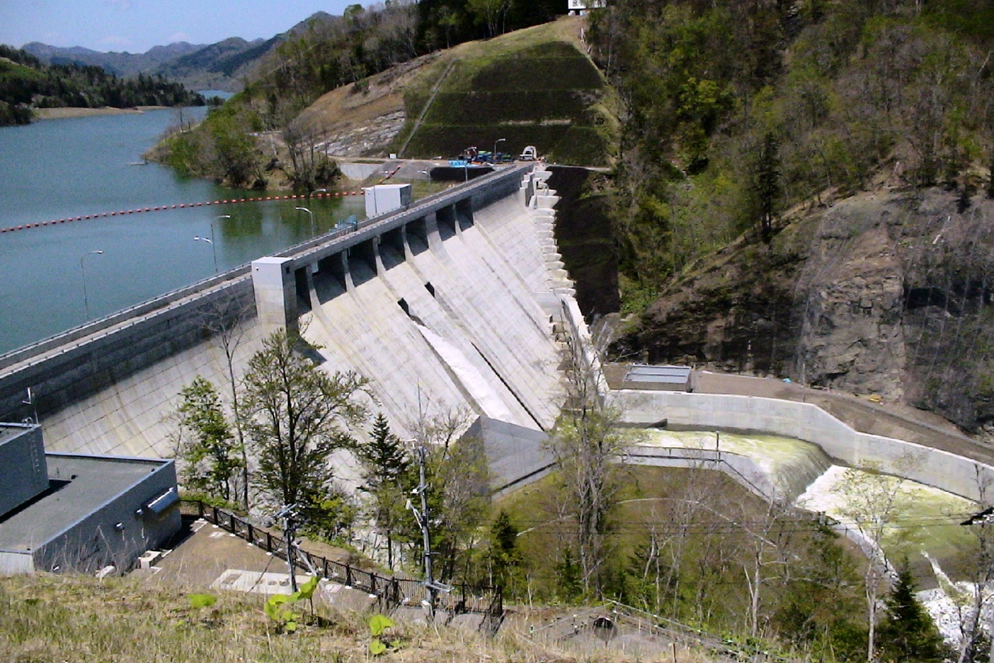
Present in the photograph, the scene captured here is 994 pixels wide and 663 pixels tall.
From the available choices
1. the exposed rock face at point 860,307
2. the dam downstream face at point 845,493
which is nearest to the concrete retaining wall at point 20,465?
the dam downstream face at point 845,493

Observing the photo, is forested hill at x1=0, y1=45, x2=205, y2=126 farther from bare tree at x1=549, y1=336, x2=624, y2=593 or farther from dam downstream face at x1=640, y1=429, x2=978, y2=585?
bare tree at x1=549, y1=336, x2=624, y2=593

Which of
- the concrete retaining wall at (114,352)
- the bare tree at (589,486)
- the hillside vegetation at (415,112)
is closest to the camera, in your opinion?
the concrete retaining wall at (114,352)

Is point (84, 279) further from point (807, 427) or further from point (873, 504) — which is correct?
point (873, 504)

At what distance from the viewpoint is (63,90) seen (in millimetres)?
159875

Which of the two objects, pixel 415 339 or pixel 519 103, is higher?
pixel 519 103

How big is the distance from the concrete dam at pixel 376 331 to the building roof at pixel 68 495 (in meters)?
1.68

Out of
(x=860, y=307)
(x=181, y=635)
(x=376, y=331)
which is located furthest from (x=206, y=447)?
(x=860, y=307)

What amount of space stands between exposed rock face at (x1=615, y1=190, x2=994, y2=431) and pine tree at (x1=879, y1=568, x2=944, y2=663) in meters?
16.6

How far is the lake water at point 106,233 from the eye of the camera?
37.2m

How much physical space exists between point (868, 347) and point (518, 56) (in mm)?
45960

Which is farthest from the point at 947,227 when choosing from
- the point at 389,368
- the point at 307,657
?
the point at 307,657

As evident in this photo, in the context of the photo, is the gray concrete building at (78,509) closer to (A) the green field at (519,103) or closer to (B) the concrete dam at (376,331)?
(B) the concrete dam at (376,331)

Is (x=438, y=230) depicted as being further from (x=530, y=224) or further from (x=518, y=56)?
(x=518, y=56)

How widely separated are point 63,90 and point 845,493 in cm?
16744
